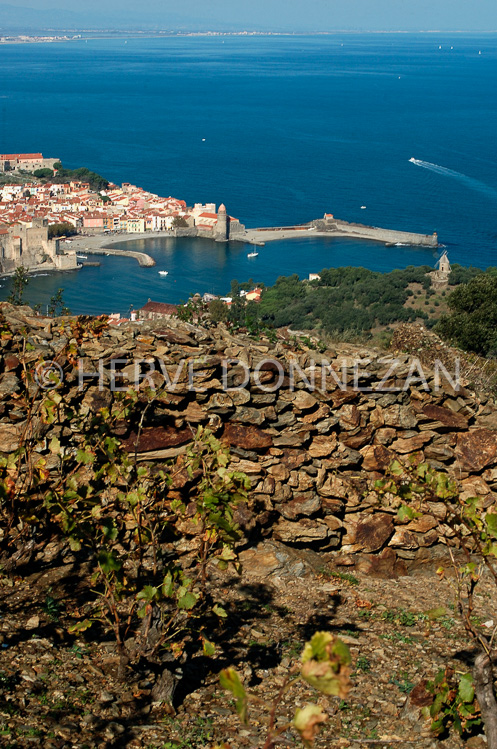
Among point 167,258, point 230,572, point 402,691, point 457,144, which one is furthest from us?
point 457,144

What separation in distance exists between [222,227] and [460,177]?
28752 mm

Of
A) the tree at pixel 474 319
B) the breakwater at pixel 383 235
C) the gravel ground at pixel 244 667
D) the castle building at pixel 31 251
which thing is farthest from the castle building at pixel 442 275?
the gravel ground at pixel 244 667

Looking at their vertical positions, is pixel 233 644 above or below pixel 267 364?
below

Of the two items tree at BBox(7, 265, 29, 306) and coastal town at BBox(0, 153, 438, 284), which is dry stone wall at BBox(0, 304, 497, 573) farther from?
coastal town at BBox(0, 153, 438, 284)

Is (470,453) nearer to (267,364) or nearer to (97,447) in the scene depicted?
(267,364)

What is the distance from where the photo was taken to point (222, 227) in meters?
62.5

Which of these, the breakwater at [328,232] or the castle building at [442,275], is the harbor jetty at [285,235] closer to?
the breakwater at [328,232]

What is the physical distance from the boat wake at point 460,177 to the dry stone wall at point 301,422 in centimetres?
6885

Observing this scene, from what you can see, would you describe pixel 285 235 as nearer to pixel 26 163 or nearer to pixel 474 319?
pixel 26 163

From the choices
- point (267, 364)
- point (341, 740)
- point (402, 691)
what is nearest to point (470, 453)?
point (267, 364)

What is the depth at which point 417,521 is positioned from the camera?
5.10 metres

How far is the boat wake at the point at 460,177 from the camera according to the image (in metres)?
71.3

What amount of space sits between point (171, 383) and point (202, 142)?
93691 mm

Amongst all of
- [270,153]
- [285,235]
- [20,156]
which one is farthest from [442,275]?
[20,156]
